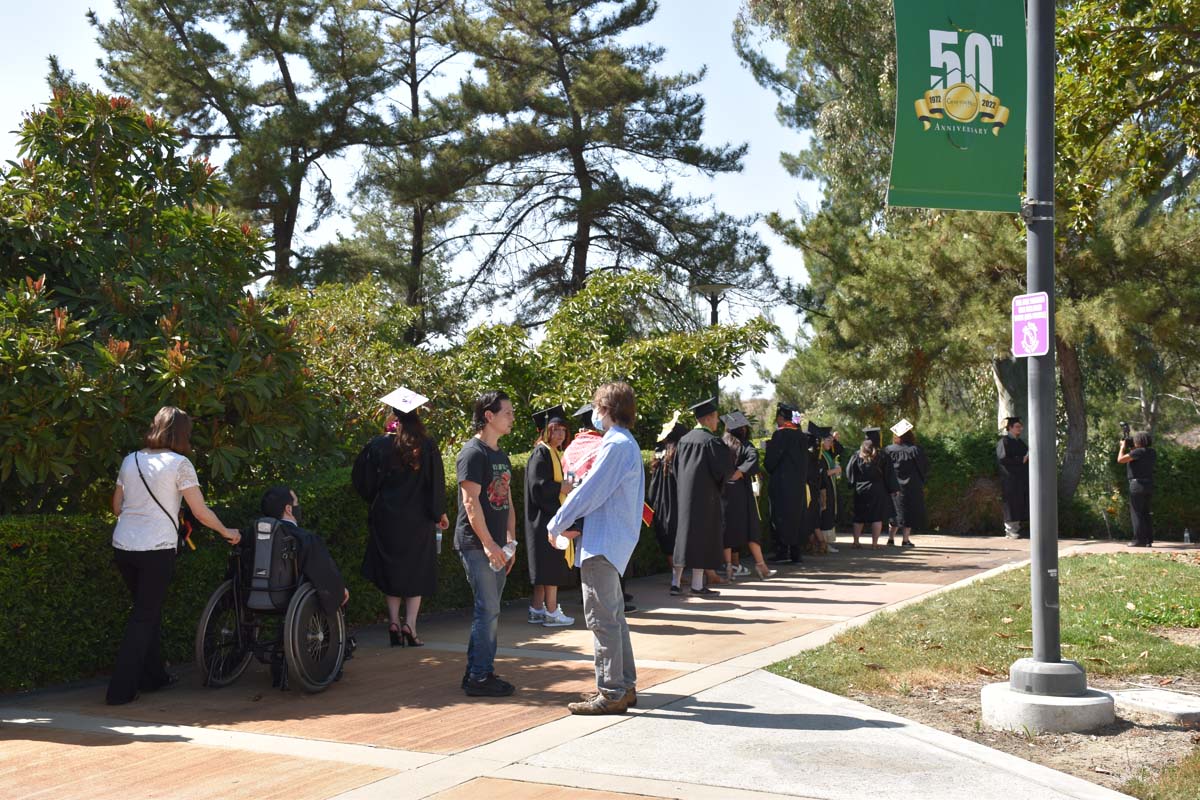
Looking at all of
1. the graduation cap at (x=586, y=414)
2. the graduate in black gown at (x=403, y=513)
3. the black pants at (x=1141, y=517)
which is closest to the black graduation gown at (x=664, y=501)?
the graduation cap at (x=586, y=414)

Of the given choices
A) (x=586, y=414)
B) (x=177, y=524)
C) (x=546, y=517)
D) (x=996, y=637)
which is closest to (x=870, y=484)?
(x=546, y=517)

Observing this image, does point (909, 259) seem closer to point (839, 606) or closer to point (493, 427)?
point (839, 606)

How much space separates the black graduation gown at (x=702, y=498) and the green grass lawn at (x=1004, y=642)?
2.23 m

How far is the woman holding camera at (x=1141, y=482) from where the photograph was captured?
17484 millimetres

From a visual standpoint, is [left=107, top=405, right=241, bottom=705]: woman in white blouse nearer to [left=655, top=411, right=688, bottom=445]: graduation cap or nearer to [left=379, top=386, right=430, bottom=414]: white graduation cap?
[left=379, top=386, right=430, bottom=414]: white graduation cap

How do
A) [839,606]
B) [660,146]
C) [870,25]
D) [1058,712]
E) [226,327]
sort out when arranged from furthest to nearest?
[660,146] → [870,25] → [839,606] → [226,327] → [1058,712]

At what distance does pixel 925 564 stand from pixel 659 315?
13910mm

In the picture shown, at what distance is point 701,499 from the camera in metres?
12.1

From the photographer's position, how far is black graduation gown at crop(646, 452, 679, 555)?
12.8 m

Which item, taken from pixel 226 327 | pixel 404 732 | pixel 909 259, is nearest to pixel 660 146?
pixel 909 259

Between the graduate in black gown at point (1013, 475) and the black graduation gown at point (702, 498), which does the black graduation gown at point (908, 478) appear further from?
the black graduation gown at point (702, 498)

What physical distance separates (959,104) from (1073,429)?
612 inches

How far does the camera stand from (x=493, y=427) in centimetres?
756

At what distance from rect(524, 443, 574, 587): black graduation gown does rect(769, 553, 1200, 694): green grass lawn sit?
104 inches
